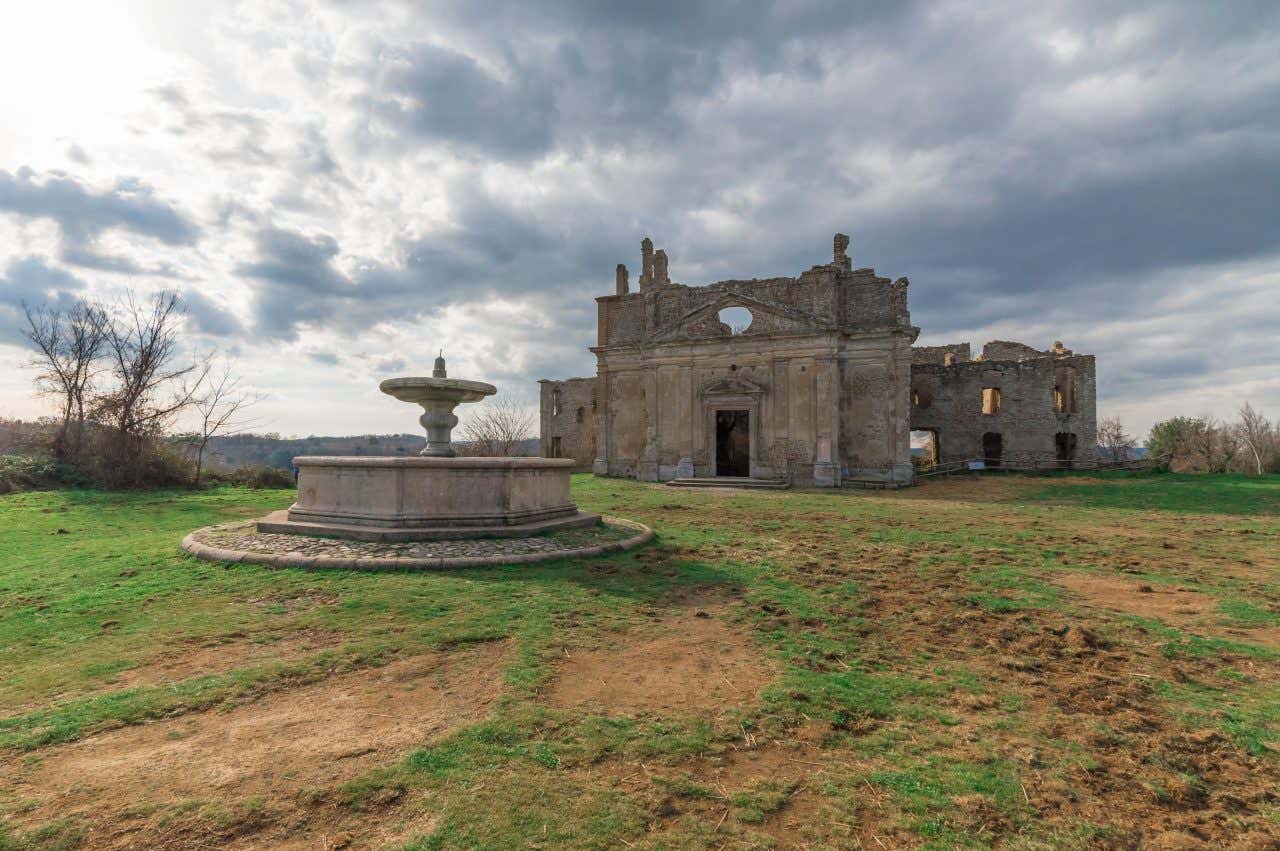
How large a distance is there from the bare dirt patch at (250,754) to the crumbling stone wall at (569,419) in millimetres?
30869

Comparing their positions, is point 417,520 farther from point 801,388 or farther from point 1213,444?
point 1213,444

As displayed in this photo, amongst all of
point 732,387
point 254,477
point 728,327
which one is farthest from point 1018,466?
point 254,477

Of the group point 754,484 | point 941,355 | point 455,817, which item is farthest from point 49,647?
point 941,355

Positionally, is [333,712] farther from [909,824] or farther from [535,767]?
[909,824]

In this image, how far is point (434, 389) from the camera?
32.6ft

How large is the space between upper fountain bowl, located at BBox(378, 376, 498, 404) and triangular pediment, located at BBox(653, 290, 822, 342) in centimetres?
1557

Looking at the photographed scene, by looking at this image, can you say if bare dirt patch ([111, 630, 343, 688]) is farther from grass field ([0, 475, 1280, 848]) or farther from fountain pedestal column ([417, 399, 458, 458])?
fountain pedestal column ([417, 399, 458, 458])

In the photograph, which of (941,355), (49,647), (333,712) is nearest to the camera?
(333,712)

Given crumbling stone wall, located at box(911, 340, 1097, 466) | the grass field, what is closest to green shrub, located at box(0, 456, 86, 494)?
the grass field

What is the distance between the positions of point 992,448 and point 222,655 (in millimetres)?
33741

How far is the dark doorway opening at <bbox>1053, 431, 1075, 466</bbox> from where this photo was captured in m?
29.0

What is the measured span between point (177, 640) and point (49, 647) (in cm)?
86

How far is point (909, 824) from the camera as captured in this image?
94.4 inches

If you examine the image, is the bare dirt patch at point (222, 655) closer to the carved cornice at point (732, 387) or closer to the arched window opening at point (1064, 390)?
the carved cornice at point (732, 387)
